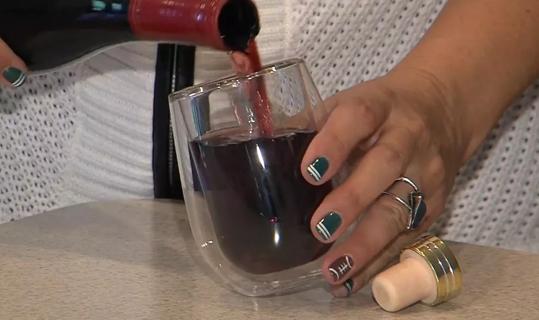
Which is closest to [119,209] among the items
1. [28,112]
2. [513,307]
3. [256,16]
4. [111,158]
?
[111,158]

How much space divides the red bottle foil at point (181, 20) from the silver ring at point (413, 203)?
0.61 feet

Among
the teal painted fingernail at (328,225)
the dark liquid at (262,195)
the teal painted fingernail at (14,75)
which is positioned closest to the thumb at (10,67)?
the teal painted fingernail at (14,75)

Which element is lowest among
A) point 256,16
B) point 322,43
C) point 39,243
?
point 39,243

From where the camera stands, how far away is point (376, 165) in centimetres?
68

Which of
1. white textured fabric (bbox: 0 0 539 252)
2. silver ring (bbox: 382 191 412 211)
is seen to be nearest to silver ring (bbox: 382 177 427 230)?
silver ring (bbox: 382 191 412 211)

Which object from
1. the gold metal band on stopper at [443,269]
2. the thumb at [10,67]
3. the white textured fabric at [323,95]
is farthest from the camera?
the white textured fabric at [323,95]

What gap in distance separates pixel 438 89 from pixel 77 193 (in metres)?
0.53

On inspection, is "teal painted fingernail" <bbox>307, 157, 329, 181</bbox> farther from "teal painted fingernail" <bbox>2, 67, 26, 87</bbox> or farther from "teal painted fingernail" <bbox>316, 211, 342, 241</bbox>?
"teal painted fingernail" <bbox>2, 67, 26, 87</bbox>

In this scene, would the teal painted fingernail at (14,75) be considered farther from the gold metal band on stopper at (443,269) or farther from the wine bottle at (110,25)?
the gold metal band on stopper at (443,269)

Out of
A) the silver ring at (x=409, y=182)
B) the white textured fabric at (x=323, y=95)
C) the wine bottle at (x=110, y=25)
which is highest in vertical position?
the wine bottle at (x=110, y=25)

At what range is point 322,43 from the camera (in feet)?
3.28

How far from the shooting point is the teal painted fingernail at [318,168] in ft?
2.10

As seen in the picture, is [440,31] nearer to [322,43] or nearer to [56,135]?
[322,43]

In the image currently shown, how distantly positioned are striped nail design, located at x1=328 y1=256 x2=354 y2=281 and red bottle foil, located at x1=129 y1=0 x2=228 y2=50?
185 millimetres
